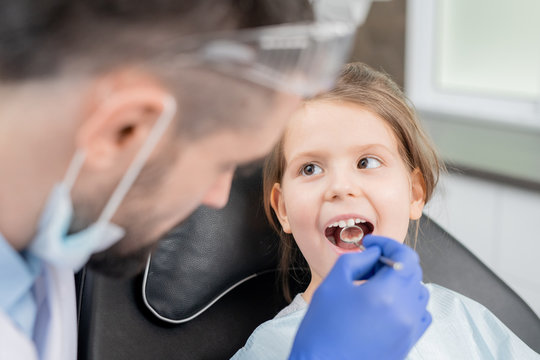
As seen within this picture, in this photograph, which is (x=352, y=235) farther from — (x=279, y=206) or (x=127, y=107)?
(x=127, y=107)

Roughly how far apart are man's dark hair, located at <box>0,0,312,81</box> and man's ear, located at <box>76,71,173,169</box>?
0.02 meters

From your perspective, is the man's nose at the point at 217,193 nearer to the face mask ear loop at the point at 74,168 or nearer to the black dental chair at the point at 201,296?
the face mask ear loop at the point at 74,168

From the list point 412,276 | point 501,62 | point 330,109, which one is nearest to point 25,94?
point 412,276

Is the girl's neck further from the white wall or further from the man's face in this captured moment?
the white wall

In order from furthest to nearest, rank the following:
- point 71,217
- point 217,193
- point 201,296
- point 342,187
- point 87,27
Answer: point 201,296, point 342,187, point 217,193, point 71,217, point 87,27

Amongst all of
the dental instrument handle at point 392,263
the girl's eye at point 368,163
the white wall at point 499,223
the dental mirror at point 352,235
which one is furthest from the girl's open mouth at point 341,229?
the white wall at point 499,223

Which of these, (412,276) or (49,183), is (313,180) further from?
(49,183)

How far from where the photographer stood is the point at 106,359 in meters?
1.16

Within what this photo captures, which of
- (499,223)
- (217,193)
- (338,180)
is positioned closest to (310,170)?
(338,180)

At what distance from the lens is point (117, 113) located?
647mm

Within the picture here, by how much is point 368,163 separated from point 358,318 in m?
0.40

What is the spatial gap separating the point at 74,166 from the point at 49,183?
38 mm

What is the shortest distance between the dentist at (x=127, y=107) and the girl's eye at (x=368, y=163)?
492 millimetres

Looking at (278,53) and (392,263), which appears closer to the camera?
(278,53)
